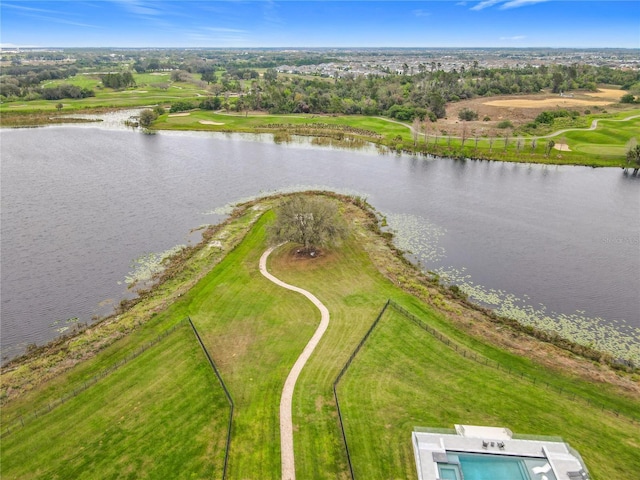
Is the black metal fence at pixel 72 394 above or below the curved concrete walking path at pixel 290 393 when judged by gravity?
below

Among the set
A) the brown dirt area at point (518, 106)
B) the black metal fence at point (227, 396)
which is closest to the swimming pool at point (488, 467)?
the black metal fence at point (227, 396)

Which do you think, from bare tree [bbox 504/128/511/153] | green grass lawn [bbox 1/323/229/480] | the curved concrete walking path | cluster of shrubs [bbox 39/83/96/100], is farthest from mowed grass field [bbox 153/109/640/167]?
green grass lawn [bbox 1/323/229/480]

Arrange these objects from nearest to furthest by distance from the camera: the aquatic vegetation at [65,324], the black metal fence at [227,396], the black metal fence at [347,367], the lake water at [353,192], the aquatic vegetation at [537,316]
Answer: the black metal fence at [227,396] → the black metal fence at [347,367] → the aquatic vegetation at [537,316] → the aquatic vegetation at [65,324] → the lake water at [353,192]

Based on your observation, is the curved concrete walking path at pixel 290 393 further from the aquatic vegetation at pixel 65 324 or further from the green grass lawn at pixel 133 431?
the aquatic vegetation at pixel 65 324

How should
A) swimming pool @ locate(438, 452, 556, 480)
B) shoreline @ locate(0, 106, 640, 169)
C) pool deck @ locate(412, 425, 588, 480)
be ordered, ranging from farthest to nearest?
shoreline @ locate(0, 106, 640, 169)
pool deck @ locate(412, 425, 588, 480)
swimming pool @ locate(438, 452, 556, 480)

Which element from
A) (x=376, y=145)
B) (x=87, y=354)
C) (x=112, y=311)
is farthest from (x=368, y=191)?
(x=87, y=354)

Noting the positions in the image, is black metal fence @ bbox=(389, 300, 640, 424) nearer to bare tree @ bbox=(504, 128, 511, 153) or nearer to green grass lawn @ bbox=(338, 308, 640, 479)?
green grass lawn @ bbox=(338, 308, 640, 479)
